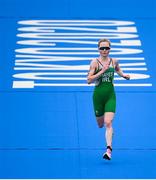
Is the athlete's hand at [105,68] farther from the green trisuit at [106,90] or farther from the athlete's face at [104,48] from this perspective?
the athlete's face at [104,48]

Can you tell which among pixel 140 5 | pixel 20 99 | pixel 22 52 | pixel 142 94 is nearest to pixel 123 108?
pixel 142 94

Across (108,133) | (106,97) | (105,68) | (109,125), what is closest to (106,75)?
(105,68)

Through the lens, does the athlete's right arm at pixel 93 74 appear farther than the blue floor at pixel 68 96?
No

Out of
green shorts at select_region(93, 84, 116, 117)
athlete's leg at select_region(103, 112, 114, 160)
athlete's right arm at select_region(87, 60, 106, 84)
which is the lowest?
athlete's leg at select_region(103, 112, 114, 160)

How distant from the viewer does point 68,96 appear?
15.5 m

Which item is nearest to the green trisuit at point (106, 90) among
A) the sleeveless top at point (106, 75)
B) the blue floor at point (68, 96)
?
the sleeveless top at point (106, 75)

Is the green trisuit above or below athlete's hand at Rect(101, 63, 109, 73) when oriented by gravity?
below

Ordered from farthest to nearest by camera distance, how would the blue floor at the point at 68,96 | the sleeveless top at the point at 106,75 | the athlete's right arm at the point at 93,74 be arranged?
the blue floor at the point at 68,96, the sleeveless top at the point at 106,75, the athlete's right arm at the point at 93,74

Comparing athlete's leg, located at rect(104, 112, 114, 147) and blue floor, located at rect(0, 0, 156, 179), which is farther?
blue floor, located at rect(0, 0, 156, 179)

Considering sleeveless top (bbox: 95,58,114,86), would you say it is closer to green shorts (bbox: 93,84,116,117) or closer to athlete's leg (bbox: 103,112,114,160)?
green shorts (bbox: 93,84,116,117)

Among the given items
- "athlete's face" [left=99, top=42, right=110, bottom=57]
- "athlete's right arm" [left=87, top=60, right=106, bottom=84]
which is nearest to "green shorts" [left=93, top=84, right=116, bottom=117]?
"athlete's right arm" [left=87, top=60, right=106, bottom=84]

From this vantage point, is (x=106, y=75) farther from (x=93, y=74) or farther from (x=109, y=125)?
(x=109, y=125)

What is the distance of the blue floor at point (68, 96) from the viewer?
12266 mm

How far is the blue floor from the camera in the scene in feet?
40.2
